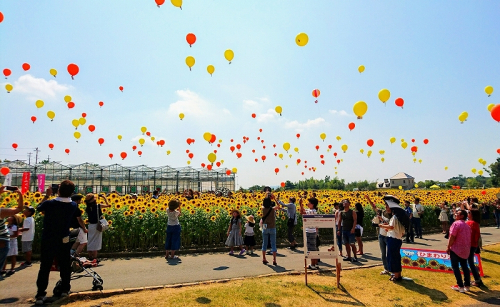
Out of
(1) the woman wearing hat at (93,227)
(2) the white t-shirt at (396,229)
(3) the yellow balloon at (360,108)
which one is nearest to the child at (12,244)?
(1) the woman wearing hat at (93,227)

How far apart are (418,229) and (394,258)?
962 cm

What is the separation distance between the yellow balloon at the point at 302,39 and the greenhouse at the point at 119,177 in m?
16.7

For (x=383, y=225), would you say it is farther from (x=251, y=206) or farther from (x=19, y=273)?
(x=19, y=273)

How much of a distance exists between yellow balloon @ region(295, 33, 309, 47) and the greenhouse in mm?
16725

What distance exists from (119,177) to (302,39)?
27060 mm

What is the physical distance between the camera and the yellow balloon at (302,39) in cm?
1100

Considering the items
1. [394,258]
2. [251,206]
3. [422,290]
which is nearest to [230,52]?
[251,206]

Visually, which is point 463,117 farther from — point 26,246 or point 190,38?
point 26,246

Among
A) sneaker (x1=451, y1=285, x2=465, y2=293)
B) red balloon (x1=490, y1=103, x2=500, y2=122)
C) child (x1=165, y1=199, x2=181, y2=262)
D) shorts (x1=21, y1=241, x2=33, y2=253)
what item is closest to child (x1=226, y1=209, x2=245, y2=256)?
child (x1=165, y1=199, x2=181, y2=262)

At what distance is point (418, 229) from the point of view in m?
14.9

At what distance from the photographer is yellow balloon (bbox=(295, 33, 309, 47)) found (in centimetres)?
1100

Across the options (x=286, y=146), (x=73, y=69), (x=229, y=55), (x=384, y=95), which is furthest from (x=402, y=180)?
(x=73, y=69)

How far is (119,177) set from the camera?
32219 mm

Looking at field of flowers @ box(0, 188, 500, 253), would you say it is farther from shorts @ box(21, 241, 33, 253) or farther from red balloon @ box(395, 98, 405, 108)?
red balloon @ box(395, 98, 405, 108)
